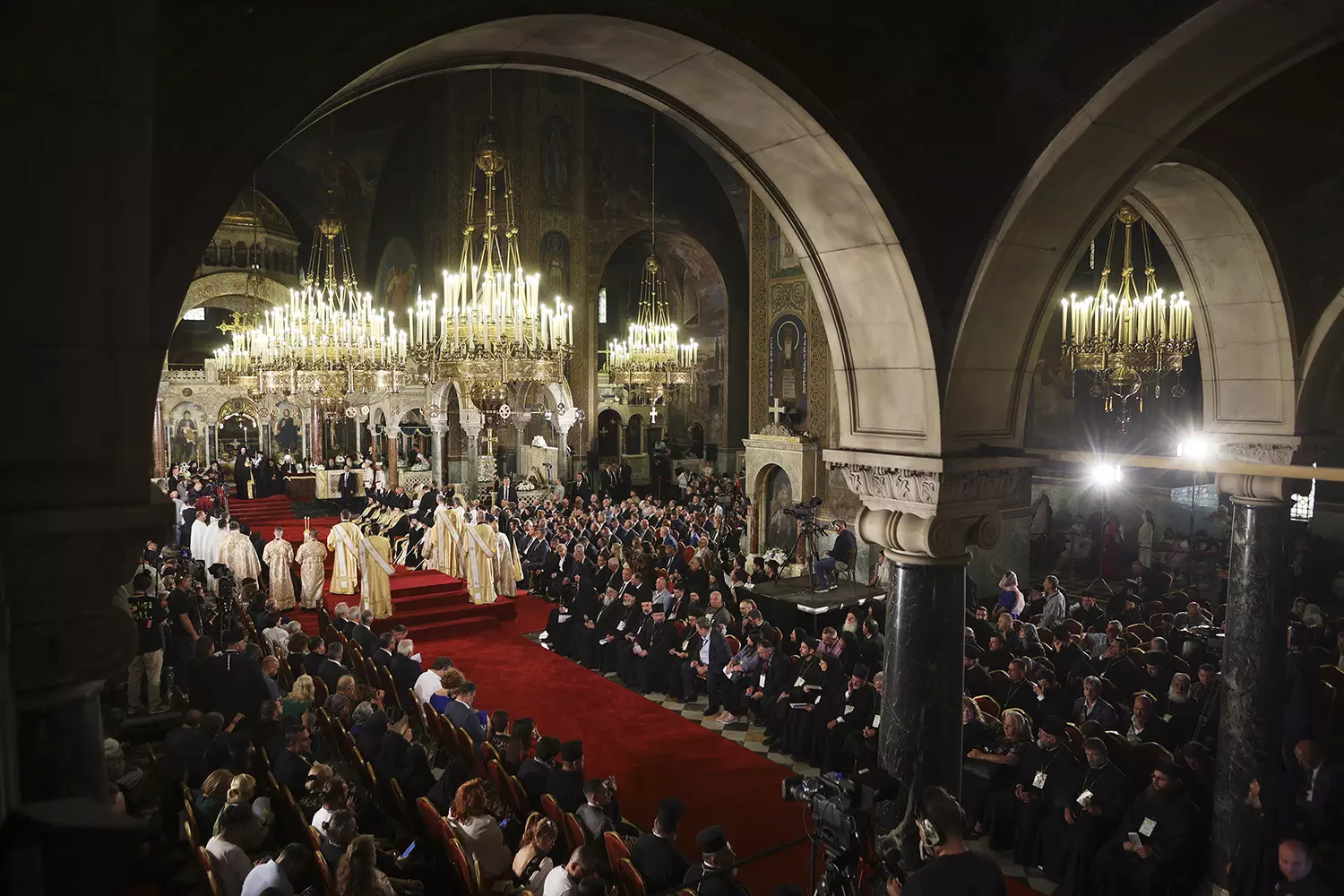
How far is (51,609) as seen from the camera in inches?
103

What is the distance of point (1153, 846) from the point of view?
619 centimetres

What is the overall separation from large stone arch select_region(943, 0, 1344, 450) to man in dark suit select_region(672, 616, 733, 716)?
5.96 meters

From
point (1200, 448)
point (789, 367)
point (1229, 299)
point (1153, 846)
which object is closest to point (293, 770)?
point (1153, 846)

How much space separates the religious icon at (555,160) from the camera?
2411 centimetres

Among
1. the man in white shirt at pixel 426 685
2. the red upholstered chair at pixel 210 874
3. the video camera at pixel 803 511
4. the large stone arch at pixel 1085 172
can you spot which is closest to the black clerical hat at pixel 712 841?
the large stone arch at pixel 1085 172

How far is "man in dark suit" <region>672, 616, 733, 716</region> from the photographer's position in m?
10.4

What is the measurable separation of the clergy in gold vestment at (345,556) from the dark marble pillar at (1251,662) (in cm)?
1183

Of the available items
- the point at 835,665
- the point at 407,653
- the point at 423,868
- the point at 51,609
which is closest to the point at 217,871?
the point at 423,868

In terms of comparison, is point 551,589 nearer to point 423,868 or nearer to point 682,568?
point 682,568

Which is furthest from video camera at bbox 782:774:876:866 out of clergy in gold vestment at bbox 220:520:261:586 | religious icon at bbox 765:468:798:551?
religious icon at bbox 765:468:798:551

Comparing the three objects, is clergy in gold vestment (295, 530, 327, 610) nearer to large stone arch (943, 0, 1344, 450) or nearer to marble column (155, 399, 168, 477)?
large stone arch (943, 0, 1344, 450)

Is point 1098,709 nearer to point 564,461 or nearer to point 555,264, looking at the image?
point 564,461

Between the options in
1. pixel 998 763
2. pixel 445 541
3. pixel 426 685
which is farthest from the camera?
pixel 445 541

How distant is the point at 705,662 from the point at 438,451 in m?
18.9
